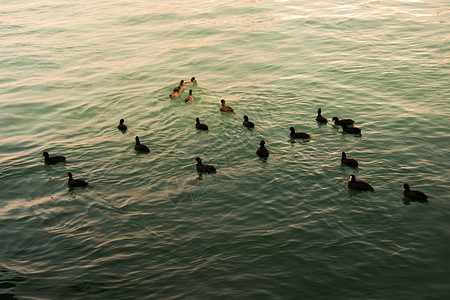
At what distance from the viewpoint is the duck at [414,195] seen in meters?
12.6

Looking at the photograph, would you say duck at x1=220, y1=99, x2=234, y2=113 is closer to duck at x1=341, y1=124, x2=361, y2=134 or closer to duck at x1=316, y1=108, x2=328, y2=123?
duck at x1=316, y1=108, x2=328, y2=123

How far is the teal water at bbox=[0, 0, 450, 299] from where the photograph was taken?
35.3 feet

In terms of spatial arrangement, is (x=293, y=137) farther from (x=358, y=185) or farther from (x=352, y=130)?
(x=358, y=185)

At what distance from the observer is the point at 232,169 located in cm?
1523

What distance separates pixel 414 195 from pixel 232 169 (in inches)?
236

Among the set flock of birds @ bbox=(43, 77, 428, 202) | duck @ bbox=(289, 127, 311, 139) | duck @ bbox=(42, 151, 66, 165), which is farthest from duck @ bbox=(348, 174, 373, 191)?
duck @ bbox=(42, 151, 66, 165)

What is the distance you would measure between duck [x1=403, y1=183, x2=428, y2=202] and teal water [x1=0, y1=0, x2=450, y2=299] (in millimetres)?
228

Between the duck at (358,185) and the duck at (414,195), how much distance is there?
101 centimetres

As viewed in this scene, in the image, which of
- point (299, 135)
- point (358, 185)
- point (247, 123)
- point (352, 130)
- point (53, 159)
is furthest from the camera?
point (247, 123)

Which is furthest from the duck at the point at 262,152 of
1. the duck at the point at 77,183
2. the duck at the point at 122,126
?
the duck at the point at 122,126

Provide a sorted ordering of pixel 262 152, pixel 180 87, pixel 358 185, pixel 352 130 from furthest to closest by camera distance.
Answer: pixel 180 87 → pixel 352 130 → pixel 262 152 → pixel 358 185

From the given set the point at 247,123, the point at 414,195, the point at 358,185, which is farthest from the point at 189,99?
the point at 414,195

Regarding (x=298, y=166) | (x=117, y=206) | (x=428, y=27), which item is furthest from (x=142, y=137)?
(x=428, y=27)

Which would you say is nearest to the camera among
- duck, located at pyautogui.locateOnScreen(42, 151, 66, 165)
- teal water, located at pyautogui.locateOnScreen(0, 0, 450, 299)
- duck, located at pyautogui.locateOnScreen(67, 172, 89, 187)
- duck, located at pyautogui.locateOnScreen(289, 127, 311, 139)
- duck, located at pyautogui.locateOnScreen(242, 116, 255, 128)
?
teal water, located at pyautogui.locateOnScreen(0, 0, 450, 299)
